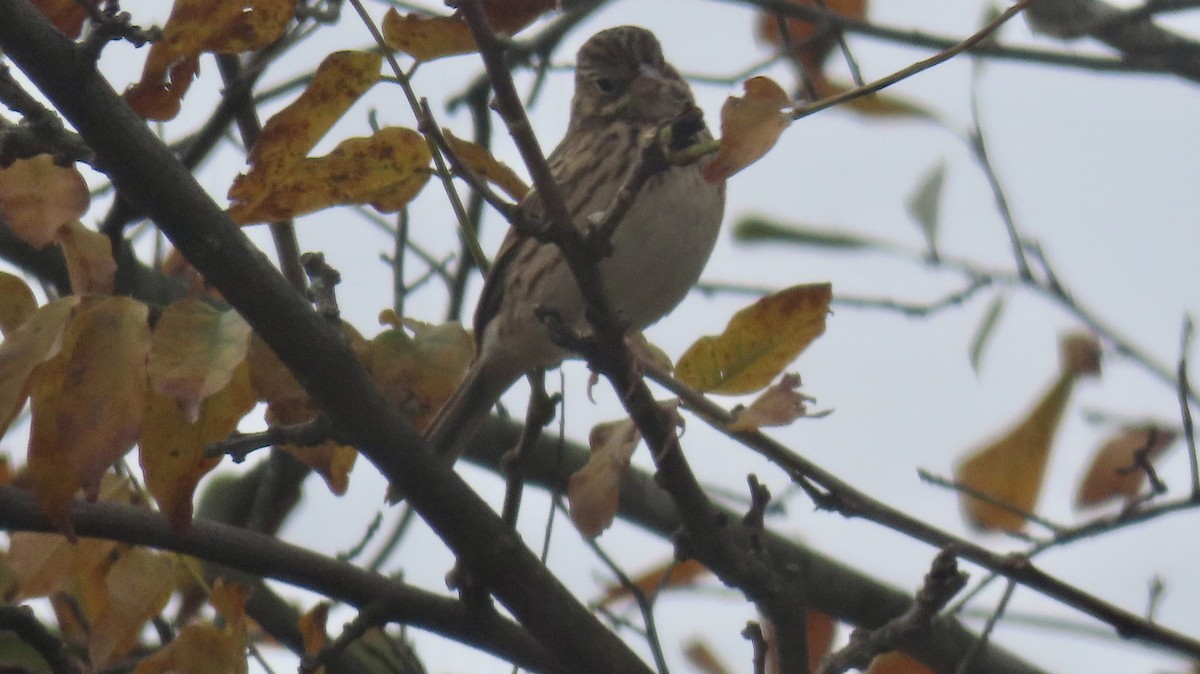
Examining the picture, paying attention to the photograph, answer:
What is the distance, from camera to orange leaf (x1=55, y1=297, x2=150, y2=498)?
88.4 inches

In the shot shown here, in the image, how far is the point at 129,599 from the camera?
298 cm

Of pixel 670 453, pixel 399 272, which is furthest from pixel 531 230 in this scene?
pixel 399 272

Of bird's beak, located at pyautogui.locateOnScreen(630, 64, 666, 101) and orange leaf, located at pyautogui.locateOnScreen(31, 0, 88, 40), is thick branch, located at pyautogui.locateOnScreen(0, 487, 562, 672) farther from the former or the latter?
bird's beak, located at pyautogui.locateOnScreen(630, 64, 666, 101)

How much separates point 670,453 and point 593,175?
6.85 feet

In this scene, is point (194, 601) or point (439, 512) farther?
point (194, 601)

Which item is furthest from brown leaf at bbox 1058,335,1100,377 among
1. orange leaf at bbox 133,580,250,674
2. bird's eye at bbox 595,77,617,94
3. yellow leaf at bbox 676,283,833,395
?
orange leaf at bbox 133,580,250,674

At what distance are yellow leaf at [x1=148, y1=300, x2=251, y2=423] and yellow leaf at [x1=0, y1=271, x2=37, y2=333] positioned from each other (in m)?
0.30

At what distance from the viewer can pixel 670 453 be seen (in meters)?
2.72

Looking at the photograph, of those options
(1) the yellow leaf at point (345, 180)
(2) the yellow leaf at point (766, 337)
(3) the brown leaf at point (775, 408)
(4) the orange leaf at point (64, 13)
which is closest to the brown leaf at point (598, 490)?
(2) the yellow leaf at point (766, 337)

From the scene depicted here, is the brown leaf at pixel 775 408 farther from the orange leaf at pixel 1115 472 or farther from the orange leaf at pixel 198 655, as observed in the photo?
the orange leaf at pixel 1115 472

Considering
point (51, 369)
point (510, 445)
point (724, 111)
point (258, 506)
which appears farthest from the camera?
point (510, 445)

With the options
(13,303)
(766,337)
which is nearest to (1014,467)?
(766,337)

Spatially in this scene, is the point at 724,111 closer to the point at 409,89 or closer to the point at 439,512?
the point at 409,89

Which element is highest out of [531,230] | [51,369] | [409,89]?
[409,89]
